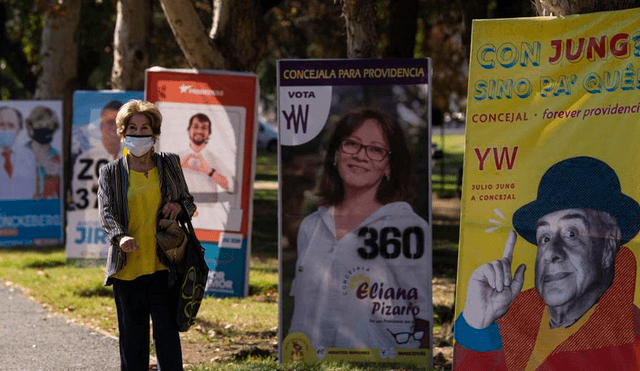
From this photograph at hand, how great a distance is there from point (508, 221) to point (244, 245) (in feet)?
16.0

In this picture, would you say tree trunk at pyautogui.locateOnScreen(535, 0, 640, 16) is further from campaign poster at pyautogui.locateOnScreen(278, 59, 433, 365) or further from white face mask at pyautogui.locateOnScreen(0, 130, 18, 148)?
white face mask at pyautogui.locateOnScreen(0, 130, 18, 148)

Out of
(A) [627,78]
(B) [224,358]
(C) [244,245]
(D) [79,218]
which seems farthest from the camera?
(D) [79,218]

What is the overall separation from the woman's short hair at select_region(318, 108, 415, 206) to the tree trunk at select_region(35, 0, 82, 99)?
1202 cm

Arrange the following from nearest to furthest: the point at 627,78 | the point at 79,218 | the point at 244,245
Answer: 1. the point at 627,78
2. the point at 244,245
3. the point at 79,218

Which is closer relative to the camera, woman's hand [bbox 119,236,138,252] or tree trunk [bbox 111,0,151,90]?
woman's hand [bbox 119,236,138,252]

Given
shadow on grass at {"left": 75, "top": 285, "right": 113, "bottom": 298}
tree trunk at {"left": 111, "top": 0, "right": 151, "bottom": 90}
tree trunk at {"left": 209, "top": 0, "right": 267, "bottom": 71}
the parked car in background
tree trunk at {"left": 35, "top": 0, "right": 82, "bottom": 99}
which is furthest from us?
the parked car in background

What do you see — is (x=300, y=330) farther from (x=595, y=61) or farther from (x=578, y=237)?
(x=595, y=61)

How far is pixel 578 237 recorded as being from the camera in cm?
640

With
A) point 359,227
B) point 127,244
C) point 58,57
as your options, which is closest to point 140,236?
point 127,244

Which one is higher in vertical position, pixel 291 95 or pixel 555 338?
pixel 291 95

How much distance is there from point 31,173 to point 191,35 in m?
6.04

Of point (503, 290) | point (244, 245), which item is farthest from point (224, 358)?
point (503, 290)

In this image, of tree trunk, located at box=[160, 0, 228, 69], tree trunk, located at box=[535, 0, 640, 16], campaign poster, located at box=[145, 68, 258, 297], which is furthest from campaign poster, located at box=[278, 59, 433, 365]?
tree trunk, located at box=[160, 0, 228, 69]

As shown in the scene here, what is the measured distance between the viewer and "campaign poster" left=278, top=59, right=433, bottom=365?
8.23 m
